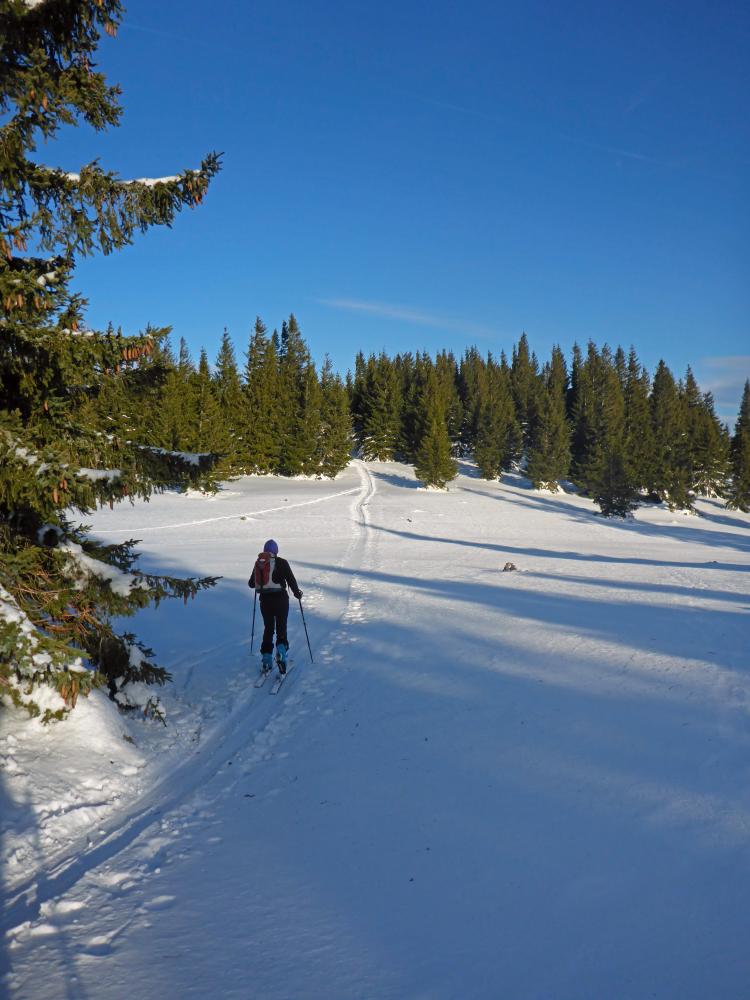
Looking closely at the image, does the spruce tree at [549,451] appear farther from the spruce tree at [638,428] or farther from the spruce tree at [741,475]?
the spruce tree at [741,475]

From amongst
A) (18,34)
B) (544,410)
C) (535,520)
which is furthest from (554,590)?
(544,410)

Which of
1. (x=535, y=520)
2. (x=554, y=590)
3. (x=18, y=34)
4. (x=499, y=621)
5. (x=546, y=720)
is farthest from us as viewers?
(x=535, y=520)

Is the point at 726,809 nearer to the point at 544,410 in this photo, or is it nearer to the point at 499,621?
the point at 499,621

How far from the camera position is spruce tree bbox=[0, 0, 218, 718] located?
4.98 metres

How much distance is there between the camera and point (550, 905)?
12.2ft

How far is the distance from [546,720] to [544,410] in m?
70.9

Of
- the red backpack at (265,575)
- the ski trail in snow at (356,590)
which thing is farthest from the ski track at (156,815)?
the ski trail in snow at (356,590)

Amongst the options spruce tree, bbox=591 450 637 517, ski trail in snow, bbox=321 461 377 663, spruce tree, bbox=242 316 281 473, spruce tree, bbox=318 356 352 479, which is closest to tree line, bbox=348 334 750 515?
spruce tree, bbox=591 450 637 517

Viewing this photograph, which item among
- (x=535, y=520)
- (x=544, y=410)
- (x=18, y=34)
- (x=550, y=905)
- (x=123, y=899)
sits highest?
(x=544, y=410)

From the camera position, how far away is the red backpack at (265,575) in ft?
29.0

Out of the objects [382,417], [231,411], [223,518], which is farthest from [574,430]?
[223,518]

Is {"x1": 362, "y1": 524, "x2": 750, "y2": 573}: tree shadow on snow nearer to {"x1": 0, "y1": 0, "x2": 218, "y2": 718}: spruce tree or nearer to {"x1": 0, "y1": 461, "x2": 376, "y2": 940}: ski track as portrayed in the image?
{"x1": 0, "y1": 461, "x2": 376, "y2": 940}: ski track

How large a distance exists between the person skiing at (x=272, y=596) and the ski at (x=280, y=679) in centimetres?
12

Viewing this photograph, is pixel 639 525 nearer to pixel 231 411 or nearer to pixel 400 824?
pixel 231 411
